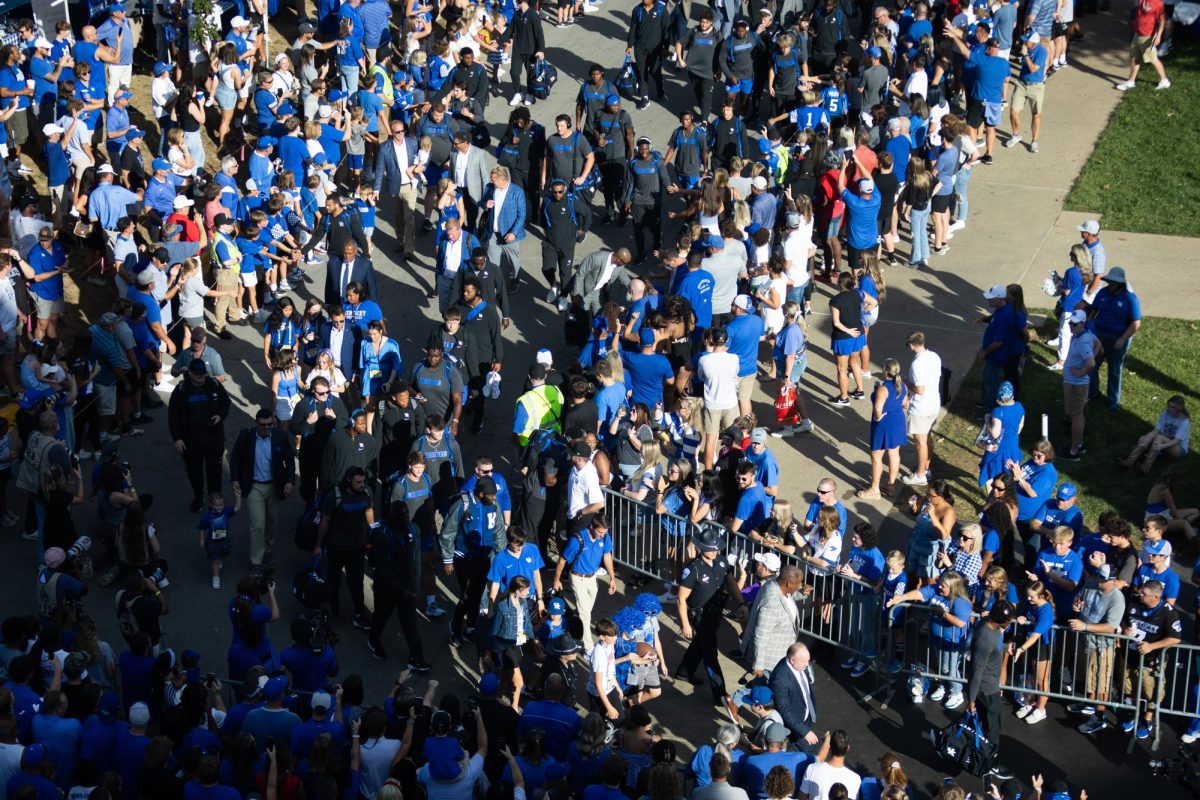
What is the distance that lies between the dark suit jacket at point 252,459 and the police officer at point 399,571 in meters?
1.23

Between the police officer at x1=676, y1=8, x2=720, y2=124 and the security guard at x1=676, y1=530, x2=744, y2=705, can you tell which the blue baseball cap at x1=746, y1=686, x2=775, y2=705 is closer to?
the security guard at x1=676, y1=530, x2=744, y2=705

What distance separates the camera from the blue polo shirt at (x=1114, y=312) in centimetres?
1689

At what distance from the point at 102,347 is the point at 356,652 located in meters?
4.15

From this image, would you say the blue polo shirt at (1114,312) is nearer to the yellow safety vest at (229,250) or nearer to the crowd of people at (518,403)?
the crowd of people at (518,403)

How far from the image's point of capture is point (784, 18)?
23219 millimetres

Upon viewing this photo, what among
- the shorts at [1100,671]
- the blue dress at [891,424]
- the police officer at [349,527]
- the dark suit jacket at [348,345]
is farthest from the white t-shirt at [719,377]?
the shorts at [1100,671]

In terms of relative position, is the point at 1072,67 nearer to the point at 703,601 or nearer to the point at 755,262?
the point at 755,262

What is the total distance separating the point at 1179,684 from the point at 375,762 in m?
6.35

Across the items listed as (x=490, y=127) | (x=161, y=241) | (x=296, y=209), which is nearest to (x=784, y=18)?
(x=490, y=127)

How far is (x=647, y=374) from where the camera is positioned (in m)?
16.0

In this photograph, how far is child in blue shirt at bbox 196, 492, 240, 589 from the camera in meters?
14.6

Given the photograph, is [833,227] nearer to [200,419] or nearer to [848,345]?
[848,345]

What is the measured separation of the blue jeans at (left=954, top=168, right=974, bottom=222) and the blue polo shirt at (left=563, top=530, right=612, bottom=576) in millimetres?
8232

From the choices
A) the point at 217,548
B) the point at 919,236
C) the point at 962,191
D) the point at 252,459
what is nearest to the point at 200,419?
the point at 252,459
